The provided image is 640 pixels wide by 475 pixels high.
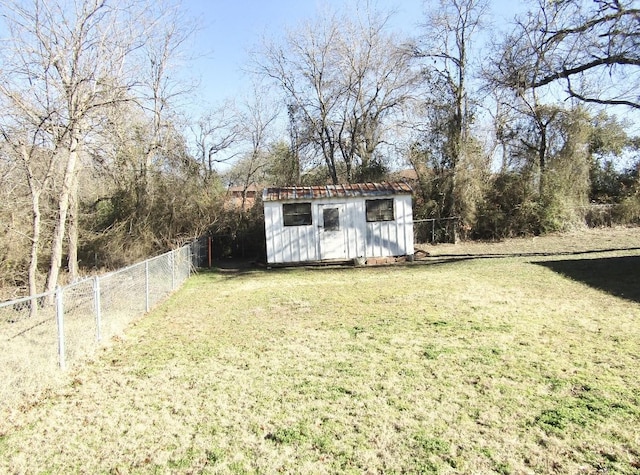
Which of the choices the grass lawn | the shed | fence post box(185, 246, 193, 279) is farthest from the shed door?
the grass lawn

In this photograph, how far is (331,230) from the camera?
515 inches

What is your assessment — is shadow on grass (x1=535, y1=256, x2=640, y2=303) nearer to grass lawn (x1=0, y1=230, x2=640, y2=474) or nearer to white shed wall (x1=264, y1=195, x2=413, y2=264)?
grass lawn (x1=0, y1=230, x2=640, y2=474)

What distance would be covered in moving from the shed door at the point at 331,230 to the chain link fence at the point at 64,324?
18.9 feet

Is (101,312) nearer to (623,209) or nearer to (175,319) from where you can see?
(175,319)

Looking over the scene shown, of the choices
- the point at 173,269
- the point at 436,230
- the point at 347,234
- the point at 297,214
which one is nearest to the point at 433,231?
the point at 436,230

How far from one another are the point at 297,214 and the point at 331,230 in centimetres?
119

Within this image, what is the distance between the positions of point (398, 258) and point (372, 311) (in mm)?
6898

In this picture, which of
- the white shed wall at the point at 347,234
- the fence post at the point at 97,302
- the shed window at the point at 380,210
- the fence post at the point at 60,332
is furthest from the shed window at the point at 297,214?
the fence post at the point at 60,332

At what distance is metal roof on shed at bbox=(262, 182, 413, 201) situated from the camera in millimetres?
12828

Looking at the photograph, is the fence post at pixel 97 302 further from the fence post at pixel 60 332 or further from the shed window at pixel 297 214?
the shed window at pixel 297 214

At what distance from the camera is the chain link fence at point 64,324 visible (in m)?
4.01

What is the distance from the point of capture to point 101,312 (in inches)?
229

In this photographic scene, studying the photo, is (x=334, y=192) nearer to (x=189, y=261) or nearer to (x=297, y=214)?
(x=297, y=214)

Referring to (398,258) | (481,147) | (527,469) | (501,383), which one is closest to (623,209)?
(481,147)
